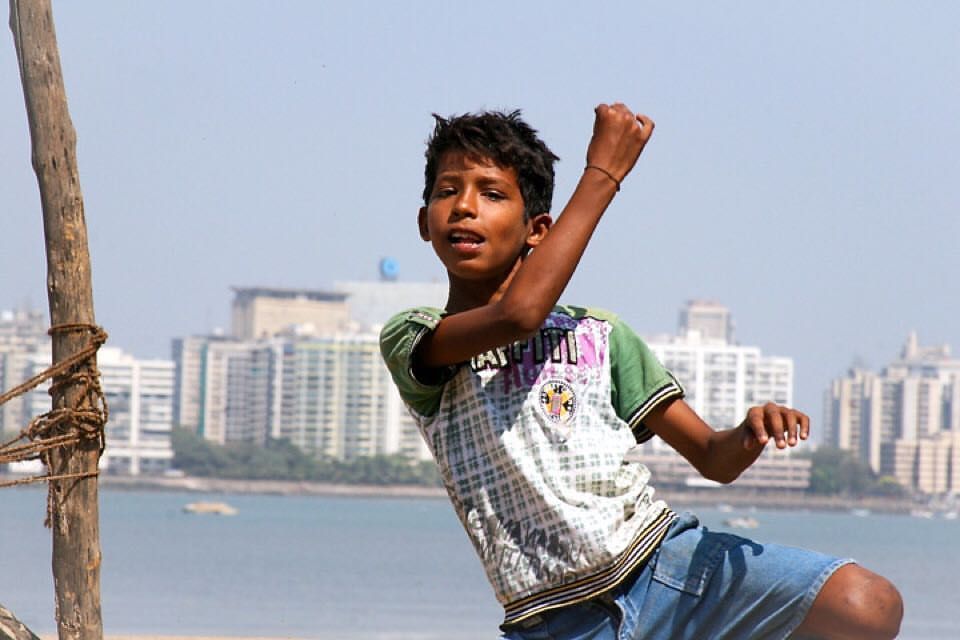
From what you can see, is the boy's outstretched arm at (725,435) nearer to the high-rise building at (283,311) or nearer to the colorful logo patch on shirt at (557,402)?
the colorful logo patch on shirt at (557,402)

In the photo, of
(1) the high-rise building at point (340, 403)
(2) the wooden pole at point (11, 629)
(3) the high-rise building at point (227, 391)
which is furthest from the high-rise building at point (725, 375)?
(2) the wooden pole at point (11, 629)

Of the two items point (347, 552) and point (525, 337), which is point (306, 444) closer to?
point (347, 552)

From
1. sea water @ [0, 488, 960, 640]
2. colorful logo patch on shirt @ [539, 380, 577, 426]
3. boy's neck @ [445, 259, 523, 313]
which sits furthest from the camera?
sea water @ [0, 488, 960, 640]

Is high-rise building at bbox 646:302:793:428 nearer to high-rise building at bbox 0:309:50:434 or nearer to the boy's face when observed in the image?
high-rise building at bbox 0:309:50:434

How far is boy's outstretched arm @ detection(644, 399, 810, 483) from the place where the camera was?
2166 millimetres

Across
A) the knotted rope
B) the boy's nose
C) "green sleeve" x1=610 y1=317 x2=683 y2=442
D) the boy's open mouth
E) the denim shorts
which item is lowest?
the denim shorts

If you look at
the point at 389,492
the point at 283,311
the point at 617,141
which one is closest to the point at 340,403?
the point at 389,492

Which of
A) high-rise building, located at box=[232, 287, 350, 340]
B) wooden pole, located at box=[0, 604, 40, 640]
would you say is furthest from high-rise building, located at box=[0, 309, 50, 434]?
wooden pole, located at box=[0, 604, 40, 640]

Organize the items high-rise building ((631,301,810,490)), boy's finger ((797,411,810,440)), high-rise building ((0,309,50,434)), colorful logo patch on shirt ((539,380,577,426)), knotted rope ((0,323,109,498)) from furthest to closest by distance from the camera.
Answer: high-rise building ((631,301,810,490))
high-rise building ((0,309,50,434))
knotted rope ((0,323,109,498))
colorful logo patch on shirt ((539,380,577,426))
boy's finger ((797,411,810,440))

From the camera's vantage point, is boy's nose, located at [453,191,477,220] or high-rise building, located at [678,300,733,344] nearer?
boy's nose, located at [453,191,477,220]

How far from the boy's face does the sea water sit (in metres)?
12.7

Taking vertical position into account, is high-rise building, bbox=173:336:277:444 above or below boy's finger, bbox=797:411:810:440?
below

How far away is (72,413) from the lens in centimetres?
339

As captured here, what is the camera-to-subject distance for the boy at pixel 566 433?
85.4 inches
